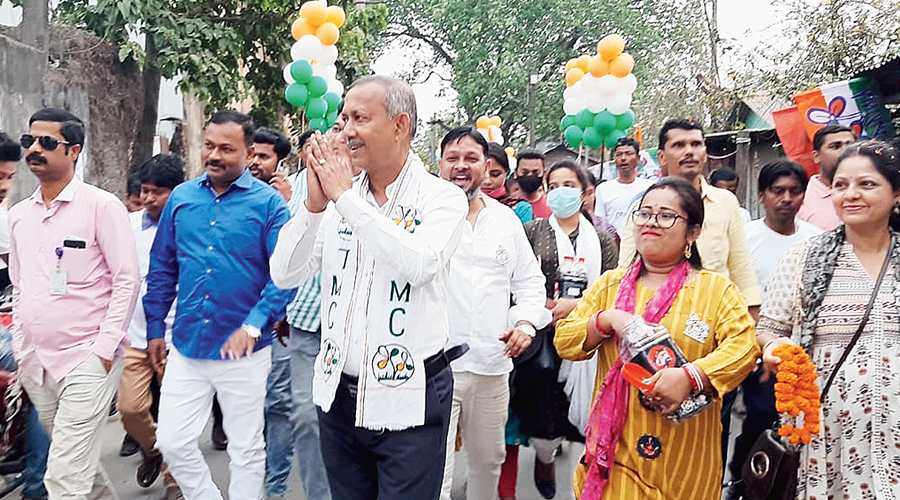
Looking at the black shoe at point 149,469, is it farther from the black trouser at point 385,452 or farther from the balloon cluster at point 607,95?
the balloon cluster at point 607,95

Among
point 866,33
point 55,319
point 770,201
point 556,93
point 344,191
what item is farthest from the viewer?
point 556,93

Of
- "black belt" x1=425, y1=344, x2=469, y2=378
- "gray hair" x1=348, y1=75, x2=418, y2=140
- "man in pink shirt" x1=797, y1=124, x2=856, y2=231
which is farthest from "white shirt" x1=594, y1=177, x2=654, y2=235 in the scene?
"gray hair" x1=348, y1=75, x2=418, y2=140

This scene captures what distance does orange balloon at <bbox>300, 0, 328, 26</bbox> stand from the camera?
24.3ft

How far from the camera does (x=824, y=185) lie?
17.1ft

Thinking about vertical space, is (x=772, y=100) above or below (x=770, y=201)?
above

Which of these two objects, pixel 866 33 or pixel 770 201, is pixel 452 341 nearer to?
pixel 770 201

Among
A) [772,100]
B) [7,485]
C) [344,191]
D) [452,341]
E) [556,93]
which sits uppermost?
[556,93]

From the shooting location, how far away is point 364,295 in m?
2.69

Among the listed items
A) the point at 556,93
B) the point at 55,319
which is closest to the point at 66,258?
the point at 55,319

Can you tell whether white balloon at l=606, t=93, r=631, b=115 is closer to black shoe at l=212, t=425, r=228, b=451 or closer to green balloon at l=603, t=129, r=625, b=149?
green balloon at l=603, t=129, r=625, b=149

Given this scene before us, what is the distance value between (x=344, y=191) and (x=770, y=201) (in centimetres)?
298

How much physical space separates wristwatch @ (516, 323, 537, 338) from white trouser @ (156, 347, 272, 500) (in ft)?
4.16

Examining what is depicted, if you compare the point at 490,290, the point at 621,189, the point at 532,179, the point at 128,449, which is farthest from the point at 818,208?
the point at 128,449

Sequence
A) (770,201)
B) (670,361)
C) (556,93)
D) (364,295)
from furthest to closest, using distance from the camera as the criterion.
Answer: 1. (556,93)
2. (770,201)
3. (670,361)
4. (364,295)
